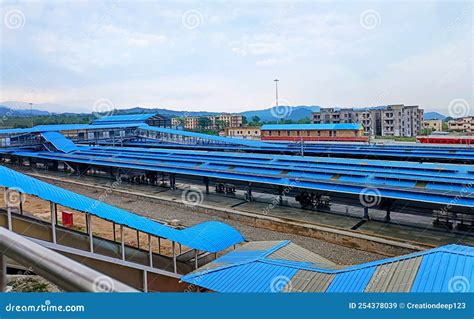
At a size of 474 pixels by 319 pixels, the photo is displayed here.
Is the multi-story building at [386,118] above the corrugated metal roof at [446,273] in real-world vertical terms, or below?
above

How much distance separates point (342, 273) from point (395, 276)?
0.84m

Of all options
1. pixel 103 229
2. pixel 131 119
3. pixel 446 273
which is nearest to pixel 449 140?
pixel 103 229

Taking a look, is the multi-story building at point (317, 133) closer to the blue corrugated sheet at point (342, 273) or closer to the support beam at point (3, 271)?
the blue corrugated sheet at point (342, 273)

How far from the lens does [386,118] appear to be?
4841 centimetres

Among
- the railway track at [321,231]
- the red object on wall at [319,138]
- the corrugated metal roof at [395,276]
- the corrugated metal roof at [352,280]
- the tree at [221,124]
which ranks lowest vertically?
the railway track at [321,231]

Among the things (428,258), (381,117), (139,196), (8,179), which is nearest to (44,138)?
(139,196)

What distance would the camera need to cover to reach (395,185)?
1242 cm

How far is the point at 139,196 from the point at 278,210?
22.8 feet
